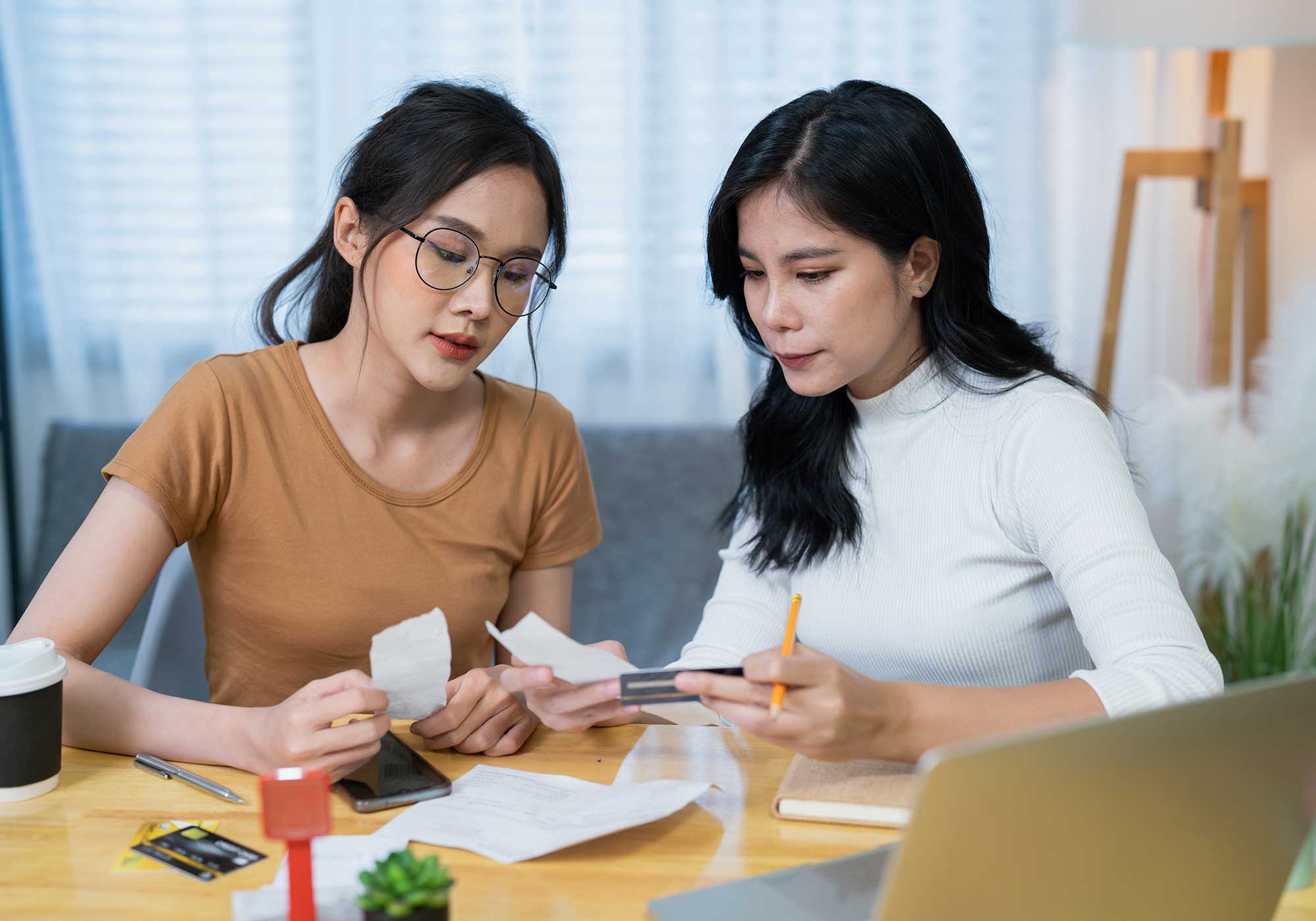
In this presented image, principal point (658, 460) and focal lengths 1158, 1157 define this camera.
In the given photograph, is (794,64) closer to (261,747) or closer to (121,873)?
(261,747)

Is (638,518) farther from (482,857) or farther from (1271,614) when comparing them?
(482,857)

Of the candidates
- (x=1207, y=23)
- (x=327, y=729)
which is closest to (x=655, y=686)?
(x=327, y=729)

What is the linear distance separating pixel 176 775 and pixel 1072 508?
2.96 feet

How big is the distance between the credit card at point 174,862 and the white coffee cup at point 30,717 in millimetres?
161

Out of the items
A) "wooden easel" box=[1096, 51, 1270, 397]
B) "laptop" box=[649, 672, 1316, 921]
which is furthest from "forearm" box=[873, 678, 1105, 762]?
"wooden easel" box=[1096, 51, 1270, 397]

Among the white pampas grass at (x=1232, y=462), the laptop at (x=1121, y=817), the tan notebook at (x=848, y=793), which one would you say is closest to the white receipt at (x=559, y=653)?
the tan notebook at (x=848, y=793)

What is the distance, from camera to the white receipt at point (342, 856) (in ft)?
2.87

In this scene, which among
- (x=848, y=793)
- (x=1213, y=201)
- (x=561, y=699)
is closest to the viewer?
(x=848, y=793)

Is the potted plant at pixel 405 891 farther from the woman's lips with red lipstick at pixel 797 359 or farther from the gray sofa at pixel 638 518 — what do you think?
the gray sofa at pixel 638 518

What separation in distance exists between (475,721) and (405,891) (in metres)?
0.43

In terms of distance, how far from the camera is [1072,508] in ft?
3.83

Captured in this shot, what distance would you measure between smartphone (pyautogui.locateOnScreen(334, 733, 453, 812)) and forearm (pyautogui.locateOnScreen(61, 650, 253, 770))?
0.39 ft

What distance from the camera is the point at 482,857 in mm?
921

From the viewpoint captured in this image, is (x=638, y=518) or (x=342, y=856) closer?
(x=342, y=856)
